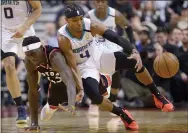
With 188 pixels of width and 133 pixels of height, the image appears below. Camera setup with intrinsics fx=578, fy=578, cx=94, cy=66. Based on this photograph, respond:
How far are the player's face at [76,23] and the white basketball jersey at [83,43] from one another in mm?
144

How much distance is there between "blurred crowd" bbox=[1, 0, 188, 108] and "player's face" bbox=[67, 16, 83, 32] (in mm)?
4088

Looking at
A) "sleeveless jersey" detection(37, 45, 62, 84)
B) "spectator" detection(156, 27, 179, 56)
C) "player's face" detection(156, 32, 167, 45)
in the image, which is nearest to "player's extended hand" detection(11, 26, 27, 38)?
"sleeveless jersey" detection(37, 45, 62, 84)

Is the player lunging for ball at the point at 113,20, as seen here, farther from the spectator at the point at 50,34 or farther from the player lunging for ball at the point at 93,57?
the spectator at the point at 50,34

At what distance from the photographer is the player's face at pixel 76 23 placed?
693cm

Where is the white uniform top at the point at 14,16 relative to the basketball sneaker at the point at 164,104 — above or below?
above

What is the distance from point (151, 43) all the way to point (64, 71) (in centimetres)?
552

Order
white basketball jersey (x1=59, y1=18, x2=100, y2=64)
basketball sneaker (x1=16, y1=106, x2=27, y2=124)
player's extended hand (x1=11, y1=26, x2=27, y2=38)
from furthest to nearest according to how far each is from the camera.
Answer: basketball sneaker (x1=16, y1=106, x2=27, y2=124)
player's extended hand (x1=11, y1=26, x2=27, y2=38)
white basketball jersey (x1=59, y1=18, x2=100, y2=64)

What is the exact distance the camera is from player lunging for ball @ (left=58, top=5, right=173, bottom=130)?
6.90m

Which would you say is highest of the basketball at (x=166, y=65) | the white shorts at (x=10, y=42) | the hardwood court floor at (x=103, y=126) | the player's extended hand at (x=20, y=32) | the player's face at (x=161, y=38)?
the player's extended hand at (x=20, y=32)

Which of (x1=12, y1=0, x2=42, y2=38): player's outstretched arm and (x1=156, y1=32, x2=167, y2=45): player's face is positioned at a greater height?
(x1=12, y1=0, x2=42, y2=38): player's outstretched arm

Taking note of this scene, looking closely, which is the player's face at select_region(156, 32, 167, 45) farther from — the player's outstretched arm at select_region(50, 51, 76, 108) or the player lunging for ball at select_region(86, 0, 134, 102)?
the player's outstretched arm at select_region(50, 51, 76, 108)

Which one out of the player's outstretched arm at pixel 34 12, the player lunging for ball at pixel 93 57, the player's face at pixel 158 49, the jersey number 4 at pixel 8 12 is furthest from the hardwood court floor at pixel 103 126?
the player's face at pixel 158 49

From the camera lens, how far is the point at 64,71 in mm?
6629

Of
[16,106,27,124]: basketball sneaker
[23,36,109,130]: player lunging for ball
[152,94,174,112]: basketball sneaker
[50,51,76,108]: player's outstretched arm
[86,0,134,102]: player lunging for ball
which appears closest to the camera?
[50,51,76,108]: player's outstretched arm
